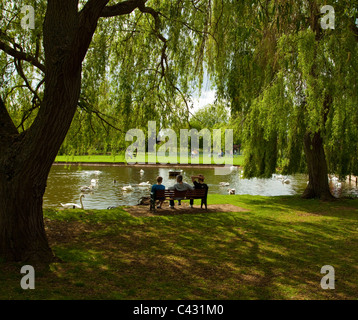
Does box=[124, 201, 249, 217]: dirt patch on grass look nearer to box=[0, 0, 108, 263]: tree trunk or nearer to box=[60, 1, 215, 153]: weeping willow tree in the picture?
box=[60, 1, 215, 153]: weeping willow tree

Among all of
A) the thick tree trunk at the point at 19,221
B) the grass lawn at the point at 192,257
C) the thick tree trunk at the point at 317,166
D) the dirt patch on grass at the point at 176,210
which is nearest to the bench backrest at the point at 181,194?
the dirt patch on grass at the point at 176,210

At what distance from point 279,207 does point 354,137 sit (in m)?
3.28

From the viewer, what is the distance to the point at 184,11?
31.0ft

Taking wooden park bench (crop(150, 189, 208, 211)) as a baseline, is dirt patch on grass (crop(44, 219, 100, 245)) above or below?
below

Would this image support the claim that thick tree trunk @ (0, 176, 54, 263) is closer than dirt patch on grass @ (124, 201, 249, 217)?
Yes

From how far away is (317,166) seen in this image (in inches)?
538

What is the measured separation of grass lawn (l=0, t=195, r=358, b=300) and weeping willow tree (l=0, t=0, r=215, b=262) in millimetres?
985

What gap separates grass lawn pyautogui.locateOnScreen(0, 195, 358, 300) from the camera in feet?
14.9

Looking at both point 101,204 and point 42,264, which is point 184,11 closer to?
point 42,264

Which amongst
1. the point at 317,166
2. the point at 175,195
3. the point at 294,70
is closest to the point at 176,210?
the point at 175,195

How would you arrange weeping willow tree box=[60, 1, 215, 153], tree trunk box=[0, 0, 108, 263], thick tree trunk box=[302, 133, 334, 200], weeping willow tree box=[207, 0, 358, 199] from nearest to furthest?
tree trunk box=[0, 0, 108, 263] → weeping willow tree box=[207, 0, 358, 199] → weeping willow tree box=[60, 1, 215, 153] → thick tree trunk box=[302, 133, 334, 200]

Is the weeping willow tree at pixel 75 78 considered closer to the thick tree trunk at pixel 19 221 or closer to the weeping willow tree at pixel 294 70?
the thick tree trunk at pixel 19 221

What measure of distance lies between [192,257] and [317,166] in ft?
30.2

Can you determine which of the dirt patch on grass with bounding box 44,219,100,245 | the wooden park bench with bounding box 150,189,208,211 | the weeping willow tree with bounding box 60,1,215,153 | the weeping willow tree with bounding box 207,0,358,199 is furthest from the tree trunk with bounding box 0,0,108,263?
the wooden park bench with bounding box 150,189,208,211
